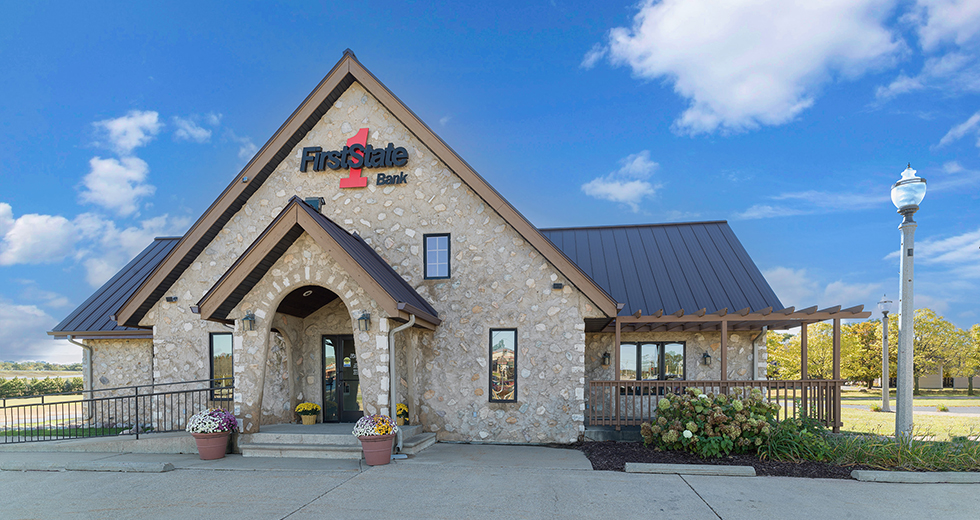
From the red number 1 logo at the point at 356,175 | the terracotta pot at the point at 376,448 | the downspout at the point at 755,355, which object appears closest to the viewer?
the terracotta pot at the point at 376,448

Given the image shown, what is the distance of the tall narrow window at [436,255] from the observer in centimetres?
1178

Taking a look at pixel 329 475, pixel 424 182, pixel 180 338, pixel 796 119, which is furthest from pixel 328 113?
pixel 796 119

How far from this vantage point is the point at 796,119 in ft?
57.4

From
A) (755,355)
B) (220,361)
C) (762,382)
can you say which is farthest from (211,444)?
(755,355)

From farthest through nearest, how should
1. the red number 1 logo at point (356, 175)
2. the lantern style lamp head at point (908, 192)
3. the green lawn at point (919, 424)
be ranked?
1. the green lawn at point (919, 424)
2. the red number 1 logo at point (356, 175)
3. the lantern style lamp head at point (908, 192)

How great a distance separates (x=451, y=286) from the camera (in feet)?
38.1

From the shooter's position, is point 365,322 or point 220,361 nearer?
point 365,322

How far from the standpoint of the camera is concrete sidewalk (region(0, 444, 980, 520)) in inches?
252

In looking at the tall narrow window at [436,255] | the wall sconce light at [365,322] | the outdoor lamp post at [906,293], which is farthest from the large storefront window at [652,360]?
the wall sconce light at [365,322]

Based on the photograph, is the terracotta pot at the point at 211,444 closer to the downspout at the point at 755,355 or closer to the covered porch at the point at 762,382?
the covered porch at the point at 762,382

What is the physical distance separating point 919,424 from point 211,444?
1976 centimetres

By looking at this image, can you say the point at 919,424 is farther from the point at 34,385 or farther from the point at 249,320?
the point at 34,385

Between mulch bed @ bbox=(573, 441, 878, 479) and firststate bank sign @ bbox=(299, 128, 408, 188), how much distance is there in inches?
286

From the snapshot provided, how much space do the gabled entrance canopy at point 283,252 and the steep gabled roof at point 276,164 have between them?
306 centimetres
